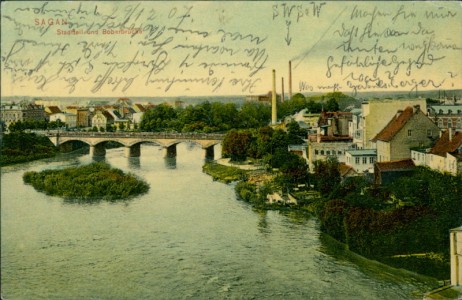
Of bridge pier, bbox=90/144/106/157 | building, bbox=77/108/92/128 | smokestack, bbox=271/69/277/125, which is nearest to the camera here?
smokestack, bbox=271/69/277/125

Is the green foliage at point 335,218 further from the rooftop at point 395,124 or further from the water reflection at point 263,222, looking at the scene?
the rooftop at point 395,124

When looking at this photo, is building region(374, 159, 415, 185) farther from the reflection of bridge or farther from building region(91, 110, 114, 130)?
building region(91, 110, 114, 130)

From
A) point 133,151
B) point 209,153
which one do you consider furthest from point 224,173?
point 133,151

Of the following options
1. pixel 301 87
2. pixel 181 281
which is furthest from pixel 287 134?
pixel 181 281

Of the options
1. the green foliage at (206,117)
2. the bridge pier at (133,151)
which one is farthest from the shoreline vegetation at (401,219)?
the bridge pier at (133,151)

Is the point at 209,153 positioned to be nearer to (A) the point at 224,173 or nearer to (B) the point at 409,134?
(A) the point at 224,173

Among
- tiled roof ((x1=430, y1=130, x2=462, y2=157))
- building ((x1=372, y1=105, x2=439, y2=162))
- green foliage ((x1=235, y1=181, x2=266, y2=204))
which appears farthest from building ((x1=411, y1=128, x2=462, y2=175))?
green foliage ((x1=235, y1=181, x2=266, y2=204))
